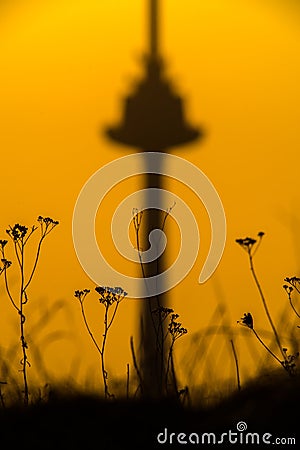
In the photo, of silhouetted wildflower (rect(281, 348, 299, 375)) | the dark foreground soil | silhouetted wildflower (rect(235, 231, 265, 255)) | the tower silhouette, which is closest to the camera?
the dark foreground soil

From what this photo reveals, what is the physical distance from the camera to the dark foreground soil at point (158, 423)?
11.1 feet

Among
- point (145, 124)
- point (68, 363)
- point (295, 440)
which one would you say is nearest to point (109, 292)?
point (68, 363)

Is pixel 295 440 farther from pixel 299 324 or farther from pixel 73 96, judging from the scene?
pixel 73 96

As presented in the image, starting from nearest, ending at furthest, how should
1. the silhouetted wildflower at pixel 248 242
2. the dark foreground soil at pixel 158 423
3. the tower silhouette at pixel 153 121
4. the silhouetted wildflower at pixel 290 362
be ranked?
the dark foreground soil at pixel 158 423
the silhouetted wildflower at pixel 248 242
the silhouetted wildflower at pixel 290 362
the tower silhouette at pixel 153 121

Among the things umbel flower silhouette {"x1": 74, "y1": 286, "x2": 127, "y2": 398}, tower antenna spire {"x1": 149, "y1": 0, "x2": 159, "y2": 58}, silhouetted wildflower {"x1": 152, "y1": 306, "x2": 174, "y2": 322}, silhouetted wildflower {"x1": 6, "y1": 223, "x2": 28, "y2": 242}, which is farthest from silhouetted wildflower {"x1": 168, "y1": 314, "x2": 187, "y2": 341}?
tower antenna spire {"x1": 149, "y1": 0, "x2": 159, "y2": 58}

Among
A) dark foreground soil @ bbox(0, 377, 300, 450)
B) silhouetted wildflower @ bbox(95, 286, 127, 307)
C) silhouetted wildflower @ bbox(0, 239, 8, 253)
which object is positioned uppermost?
silhouetted wildflower @ bbox(0, 239, 8, 253)

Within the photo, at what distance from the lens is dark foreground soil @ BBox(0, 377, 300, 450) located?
3.40 meters

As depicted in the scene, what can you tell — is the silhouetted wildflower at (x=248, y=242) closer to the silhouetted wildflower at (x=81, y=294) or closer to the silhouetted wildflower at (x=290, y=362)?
the silhouetted wildflower at (x=290, y=362)

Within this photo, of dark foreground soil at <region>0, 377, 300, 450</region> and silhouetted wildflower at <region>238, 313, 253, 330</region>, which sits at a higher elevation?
silhouetted wildflower at <region>238, 313, 253, 330</region>

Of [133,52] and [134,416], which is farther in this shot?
[133,52]

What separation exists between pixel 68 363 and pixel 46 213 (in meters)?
0.68

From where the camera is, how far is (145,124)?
3896 millimetres

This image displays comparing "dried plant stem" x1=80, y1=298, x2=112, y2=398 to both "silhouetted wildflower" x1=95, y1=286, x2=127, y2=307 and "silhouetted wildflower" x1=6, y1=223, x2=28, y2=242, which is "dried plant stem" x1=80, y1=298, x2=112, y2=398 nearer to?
"silhouetted wildflower" x1=95, y1=286, x2=127, y2=307

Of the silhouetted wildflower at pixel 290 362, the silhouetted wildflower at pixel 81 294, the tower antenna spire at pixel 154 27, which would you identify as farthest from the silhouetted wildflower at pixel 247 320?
the tower antenna spire at pixel 154 27
